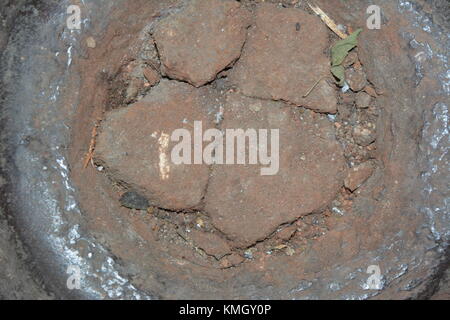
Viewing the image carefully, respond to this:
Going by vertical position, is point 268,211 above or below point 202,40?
below

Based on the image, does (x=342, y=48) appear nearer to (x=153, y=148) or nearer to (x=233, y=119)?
(x=233, y=119)

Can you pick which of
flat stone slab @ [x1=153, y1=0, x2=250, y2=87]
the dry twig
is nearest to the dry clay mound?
flat stone slab @ [x1=153, y1=0, x2=250, y2=87]

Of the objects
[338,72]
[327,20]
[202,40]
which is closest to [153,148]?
[202,40]

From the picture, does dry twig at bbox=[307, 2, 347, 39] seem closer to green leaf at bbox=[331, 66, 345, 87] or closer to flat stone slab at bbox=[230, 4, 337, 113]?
Result: flat stone slab at bbox=[230, 4, 337, 113]

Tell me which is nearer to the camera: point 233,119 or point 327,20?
point 233,119

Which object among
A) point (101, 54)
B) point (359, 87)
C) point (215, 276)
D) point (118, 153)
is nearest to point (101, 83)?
point (101, 54)

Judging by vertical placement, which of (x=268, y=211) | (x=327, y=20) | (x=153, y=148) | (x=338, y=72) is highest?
(x=327, y=20)

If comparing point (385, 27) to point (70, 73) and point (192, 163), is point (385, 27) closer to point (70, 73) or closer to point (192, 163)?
point (192, 163)
